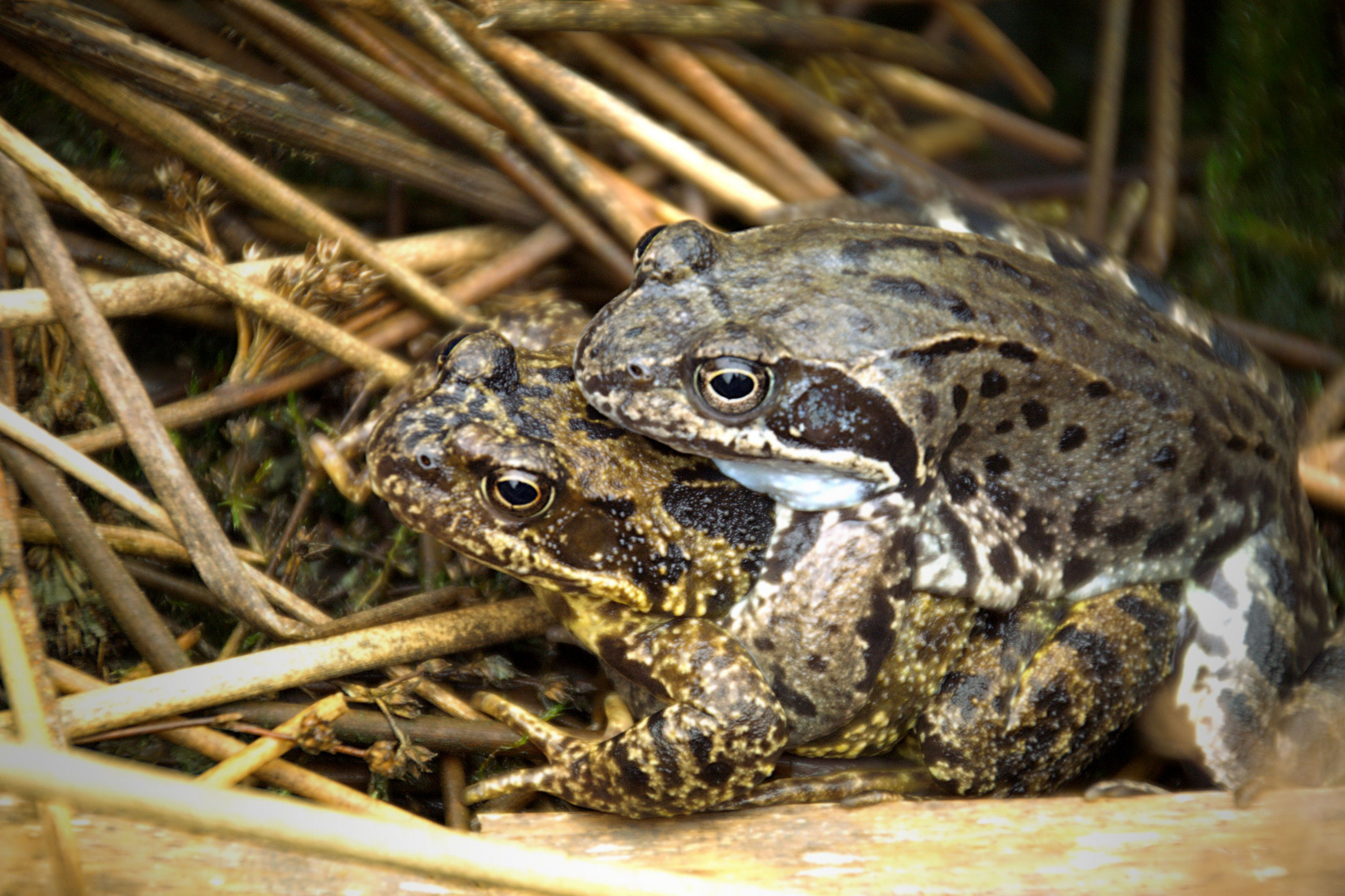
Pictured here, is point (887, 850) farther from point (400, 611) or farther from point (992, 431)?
point (400, 611)

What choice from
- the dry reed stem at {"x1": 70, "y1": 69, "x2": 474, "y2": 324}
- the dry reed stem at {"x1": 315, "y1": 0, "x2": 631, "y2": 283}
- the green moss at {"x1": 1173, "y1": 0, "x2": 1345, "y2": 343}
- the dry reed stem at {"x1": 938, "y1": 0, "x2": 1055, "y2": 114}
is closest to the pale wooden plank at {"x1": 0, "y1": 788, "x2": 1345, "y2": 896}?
the dry reed stem at {"x1": 70, "y1": 69, "x2": 474, "y2": 324}

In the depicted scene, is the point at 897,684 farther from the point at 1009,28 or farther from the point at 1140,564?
the point at 1009,28

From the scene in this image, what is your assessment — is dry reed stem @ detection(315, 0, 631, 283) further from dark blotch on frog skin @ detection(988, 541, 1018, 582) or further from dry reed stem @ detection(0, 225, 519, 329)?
dark blotch on frog skin @ detection(988, 541, 1018, 582)

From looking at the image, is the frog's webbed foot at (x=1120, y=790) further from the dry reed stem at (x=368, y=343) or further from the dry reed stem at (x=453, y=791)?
the dry reed stem at (x=368, y=343)

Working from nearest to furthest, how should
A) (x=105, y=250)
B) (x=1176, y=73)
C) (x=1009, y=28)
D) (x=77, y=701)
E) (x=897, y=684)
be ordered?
(x=77, y=701)
(x=897, y=684)
(x=105, y=250)
(x=1176, y=73)
(x=1009, y=28)

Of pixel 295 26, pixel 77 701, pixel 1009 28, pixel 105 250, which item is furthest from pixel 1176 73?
pixel 77 701

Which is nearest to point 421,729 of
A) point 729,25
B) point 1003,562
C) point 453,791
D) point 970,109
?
point 453,791
